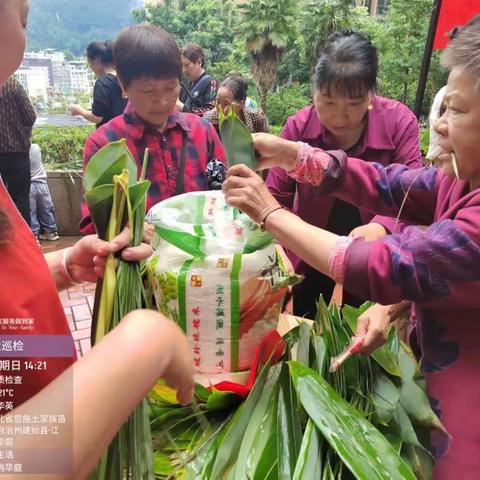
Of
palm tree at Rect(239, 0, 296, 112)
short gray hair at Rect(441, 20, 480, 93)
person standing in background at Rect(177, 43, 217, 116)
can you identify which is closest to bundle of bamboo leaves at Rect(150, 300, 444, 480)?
short gray hair at Rect(441, 20, 480, 93)

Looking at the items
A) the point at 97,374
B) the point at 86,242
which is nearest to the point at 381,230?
the point at 86,242

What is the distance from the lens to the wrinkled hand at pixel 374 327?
1003mm

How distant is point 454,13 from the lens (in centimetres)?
266

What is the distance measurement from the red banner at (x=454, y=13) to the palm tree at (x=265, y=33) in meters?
9.26

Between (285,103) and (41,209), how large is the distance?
9.86 meters

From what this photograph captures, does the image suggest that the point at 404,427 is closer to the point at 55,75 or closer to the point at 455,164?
the point at 455,164

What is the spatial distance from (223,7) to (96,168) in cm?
2087

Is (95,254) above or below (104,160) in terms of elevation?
below

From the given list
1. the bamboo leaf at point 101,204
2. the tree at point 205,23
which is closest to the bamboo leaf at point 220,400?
the bamboo leaf at point 101,204

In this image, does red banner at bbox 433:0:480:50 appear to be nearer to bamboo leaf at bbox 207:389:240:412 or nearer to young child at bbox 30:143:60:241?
bamboo leaf at bbox 207:389:240:412

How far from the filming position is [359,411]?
91 centimetres

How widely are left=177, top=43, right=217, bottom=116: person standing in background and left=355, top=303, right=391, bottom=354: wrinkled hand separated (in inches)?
147

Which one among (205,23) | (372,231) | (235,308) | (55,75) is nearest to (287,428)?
(235,308)

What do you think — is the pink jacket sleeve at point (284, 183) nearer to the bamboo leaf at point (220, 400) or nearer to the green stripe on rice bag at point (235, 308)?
the green stripe on rice bag at point (235, 308)
